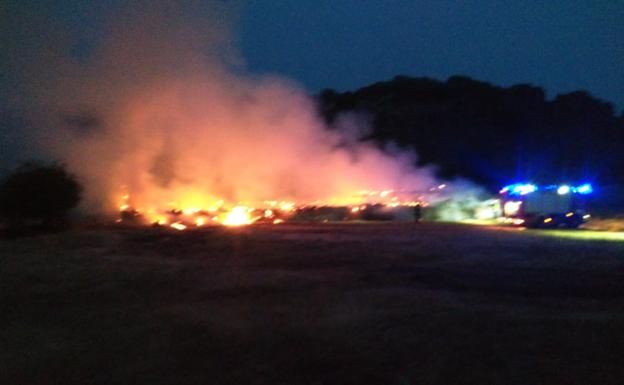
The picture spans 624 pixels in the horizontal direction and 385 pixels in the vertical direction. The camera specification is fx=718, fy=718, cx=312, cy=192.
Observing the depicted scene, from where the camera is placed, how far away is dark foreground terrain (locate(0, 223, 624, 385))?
6.34 m

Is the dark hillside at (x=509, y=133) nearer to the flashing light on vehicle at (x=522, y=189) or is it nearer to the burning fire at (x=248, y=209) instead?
the burning fire at (x=248, y=209)

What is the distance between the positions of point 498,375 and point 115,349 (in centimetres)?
366

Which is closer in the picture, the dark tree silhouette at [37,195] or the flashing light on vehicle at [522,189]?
the dark tree silhouette at [37,195]

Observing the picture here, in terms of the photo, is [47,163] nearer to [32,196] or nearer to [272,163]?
[32,196]

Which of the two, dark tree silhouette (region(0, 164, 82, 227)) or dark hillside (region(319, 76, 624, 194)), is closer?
dark tree silhouette (region(0, 164, 82, 227))

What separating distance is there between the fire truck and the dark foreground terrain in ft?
46.9

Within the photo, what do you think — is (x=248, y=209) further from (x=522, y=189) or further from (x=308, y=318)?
(x=308, y=318)

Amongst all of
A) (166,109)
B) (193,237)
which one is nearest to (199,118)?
(166,109)

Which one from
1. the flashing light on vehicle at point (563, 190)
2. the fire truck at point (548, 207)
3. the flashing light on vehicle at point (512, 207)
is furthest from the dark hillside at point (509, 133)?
the flashing light on vehicle at point (563, 190)

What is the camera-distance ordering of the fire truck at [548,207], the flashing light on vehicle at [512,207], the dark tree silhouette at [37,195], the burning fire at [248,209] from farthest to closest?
the burning fire at [248,209] < the flashing light on vehicle at [512,207] < the fire truck at [548,207] < the dark tree silhouette at [37,195]

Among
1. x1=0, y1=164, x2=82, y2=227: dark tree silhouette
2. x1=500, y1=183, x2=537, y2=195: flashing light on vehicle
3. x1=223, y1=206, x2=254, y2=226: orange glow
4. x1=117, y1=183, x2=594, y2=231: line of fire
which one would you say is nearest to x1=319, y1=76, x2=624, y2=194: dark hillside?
x1=117, y1=183, x2=594, y2=231: line of fire

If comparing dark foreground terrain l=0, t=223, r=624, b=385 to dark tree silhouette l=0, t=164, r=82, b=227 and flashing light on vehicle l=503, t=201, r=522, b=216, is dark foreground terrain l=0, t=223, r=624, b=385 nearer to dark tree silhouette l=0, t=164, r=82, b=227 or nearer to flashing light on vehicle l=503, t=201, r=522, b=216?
dark tree silhouette l=0, t=164, r=82, b=227

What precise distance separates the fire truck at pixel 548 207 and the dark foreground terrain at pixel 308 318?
14300 mm

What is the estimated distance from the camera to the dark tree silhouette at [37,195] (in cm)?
2547
